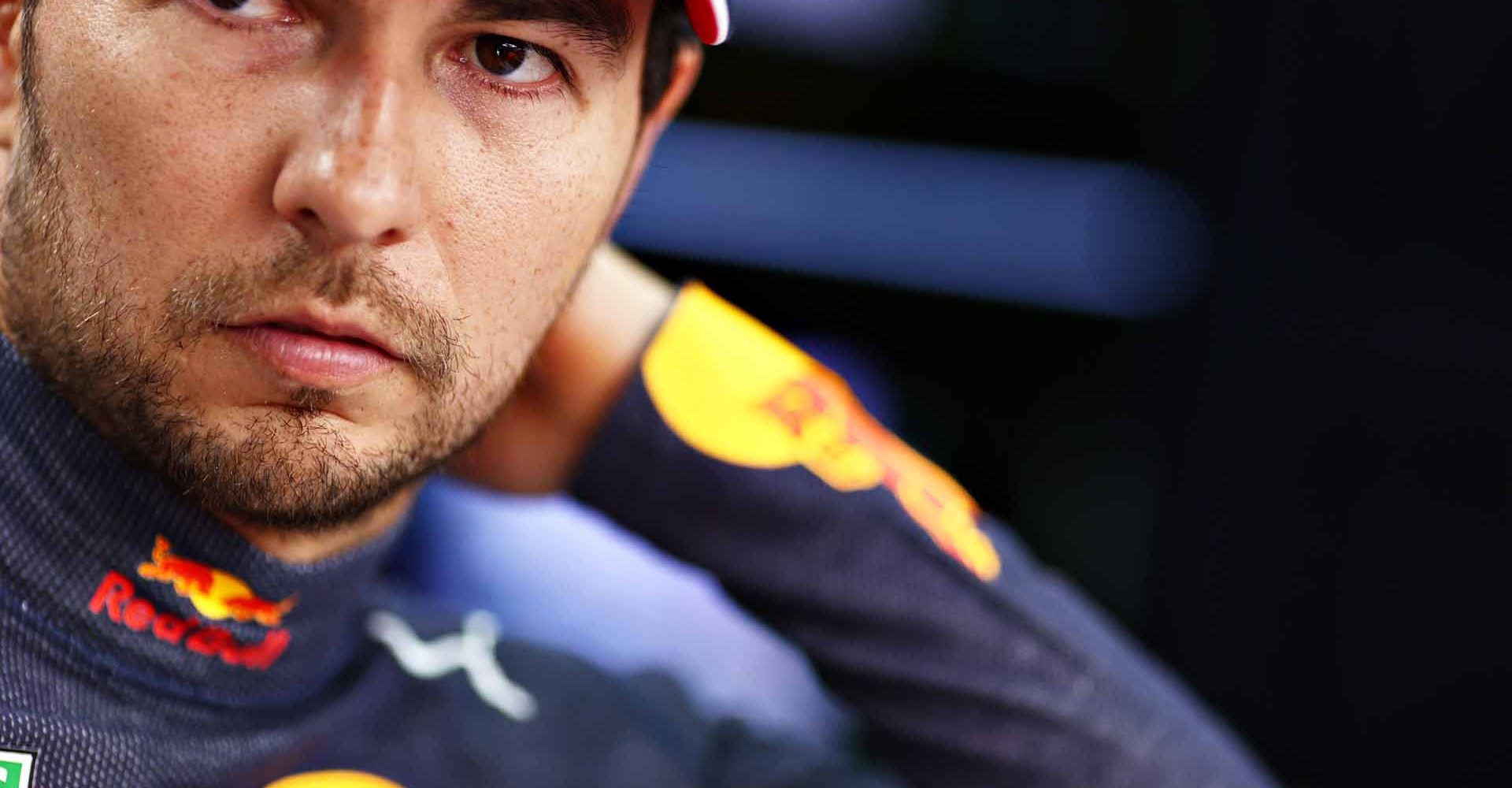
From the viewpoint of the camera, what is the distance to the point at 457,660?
3.34ft

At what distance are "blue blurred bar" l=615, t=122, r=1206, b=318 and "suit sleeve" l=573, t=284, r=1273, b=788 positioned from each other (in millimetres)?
1069

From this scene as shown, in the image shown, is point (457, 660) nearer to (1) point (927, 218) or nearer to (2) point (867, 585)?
(2) point (867, 585)

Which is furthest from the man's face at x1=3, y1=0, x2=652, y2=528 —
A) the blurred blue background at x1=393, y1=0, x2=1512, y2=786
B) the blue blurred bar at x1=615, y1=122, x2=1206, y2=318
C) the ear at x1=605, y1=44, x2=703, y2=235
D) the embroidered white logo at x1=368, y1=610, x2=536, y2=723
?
the blue blurred bar at x1=615, y1=122, x2=1206, y2=318

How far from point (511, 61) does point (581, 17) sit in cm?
4

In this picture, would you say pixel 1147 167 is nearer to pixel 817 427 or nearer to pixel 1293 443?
pixel 1293 443

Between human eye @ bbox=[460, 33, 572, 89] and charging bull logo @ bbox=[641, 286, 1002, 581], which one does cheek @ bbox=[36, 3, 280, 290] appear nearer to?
human eye @ bbox=[460, 33, 572, 89]

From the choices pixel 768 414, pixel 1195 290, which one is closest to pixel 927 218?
pixel 1195 290

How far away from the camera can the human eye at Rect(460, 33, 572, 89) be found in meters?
0.73

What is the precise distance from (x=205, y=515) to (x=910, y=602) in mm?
491

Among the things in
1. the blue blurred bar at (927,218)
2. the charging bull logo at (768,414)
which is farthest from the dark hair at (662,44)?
the blue blurred bar at (927,218)

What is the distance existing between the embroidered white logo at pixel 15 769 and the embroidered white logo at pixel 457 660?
0.32 meters

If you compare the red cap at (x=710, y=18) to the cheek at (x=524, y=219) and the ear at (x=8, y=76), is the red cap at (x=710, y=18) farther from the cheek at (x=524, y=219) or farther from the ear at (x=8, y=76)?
the ear at (x=8, y=76)

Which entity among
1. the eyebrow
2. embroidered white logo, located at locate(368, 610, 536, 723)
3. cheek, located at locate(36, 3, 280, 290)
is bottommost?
embroidered white logo, located at locate(368, 610, 536, 723)

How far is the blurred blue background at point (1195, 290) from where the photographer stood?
1804 millimetres
